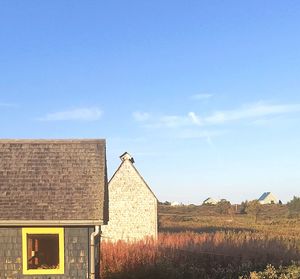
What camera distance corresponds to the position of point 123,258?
17953 mm

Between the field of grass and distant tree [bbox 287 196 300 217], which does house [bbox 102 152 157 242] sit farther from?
distant tree [bbox 287 196 300 217]

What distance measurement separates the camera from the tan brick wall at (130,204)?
84.4 ft

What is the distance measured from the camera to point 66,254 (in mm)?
13273

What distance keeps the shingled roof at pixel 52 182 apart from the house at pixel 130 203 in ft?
35.3

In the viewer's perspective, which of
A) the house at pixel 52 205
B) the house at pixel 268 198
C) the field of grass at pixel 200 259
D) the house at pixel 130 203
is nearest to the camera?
the house at pixel 52 205

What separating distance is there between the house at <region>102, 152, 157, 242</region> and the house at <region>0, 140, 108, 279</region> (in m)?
10.9

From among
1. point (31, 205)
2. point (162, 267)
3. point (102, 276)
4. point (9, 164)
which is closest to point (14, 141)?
point (9, 164)

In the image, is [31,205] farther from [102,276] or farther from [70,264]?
[102,276]

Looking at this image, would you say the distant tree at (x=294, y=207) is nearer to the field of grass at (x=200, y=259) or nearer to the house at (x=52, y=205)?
the field of grass at (x=200, y=259)

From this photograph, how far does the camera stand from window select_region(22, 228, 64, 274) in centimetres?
1321

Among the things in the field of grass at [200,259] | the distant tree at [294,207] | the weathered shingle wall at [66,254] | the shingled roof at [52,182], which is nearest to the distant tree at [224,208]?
the distant tree at [294,207]

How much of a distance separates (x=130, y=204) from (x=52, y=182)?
39.6 ft

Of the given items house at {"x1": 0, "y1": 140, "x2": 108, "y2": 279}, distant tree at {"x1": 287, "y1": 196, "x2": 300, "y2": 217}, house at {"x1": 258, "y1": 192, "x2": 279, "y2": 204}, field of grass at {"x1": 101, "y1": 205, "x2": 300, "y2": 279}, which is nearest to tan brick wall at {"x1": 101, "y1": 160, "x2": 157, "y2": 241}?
field of grass at {"x1": 101, "y1": 205, "x2": 300, "y2": 279}

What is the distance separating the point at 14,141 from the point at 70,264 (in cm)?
427
